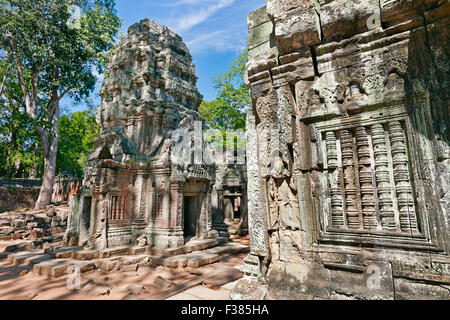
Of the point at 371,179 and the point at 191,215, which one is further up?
the point at 371,179

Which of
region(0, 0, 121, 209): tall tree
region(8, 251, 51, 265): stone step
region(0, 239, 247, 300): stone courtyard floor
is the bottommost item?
region(0, 239, 247, 300): stone courtyard floor

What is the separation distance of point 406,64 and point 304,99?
0.96 metres

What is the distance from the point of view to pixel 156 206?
9.08 metres

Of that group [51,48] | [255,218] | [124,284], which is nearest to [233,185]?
[124,284]

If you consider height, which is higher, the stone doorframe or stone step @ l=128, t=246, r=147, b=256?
the stone doorframe

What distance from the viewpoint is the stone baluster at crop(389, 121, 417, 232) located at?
2.23 metres

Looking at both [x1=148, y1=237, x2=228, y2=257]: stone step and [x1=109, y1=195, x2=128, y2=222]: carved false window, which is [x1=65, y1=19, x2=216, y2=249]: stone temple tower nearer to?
[x1=109, y1=195, x2=128, y2=222]: carved false window

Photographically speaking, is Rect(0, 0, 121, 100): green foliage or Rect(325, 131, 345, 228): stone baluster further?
Rect(0, 0, 121, 100): green foliage

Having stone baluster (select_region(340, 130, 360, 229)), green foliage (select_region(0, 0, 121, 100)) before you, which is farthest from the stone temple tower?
green foliage (select_region(0, 0, 121, 100))

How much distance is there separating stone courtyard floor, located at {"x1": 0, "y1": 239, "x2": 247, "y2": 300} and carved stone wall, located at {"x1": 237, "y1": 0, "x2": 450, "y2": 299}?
7.07 ft

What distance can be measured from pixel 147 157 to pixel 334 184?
26.1ft

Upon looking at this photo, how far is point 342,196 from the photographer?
255cm

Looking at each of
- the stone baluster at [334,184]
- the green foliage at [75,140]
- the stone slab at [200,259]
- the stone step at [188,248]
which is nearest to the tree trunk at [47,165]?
the green foliage at [75,140]

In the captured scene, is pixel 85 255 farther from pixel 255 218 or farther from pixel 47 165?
pixel 47 165
